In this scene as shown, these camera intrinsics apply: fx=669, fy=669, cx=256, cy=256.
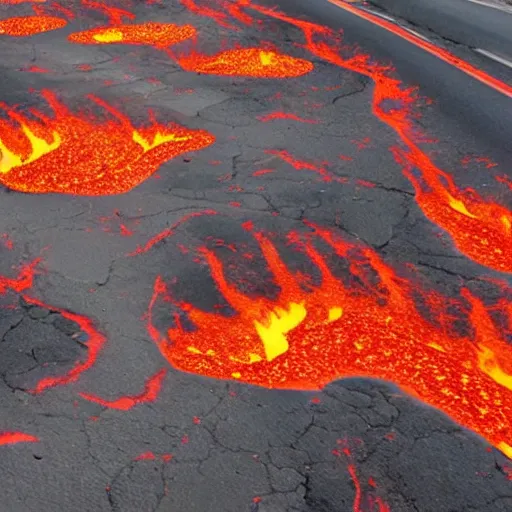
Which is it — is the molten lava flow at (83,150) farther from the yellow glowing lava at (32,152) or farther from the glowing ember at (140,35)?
the glowing ember at (140,35)

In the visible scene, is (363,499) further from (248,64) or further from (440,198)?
(248,64)

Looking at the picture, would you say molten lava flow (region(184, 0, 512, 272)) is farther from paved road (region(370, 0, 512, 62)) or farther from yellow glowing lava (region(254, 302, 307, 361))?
paved road (region(370, 0, 512, 62))

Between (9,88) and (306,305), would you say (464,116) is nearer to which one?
(306,305)

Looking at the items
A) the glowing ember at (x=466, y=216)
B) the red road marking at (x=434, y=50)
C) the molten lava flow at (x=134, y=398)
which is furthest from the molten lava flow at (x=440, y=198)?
the molten lava flow at (x=134, y=398)

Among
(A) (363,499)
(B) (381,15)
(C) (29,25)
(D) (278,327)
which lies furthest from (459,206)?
(C) (29,25)

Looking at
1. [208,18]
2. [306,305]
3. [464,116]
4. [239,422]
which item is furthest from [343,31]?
[239,422]

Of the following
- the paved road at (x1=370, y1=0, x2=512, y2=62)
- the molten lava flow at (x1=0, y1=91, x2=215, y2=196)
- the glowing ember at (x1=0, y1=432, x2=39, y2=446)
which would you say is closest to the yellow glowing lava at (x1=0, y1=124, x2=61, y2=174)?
the molten lava flow at (x1=0, y1=91, x2=215, y2=196)
